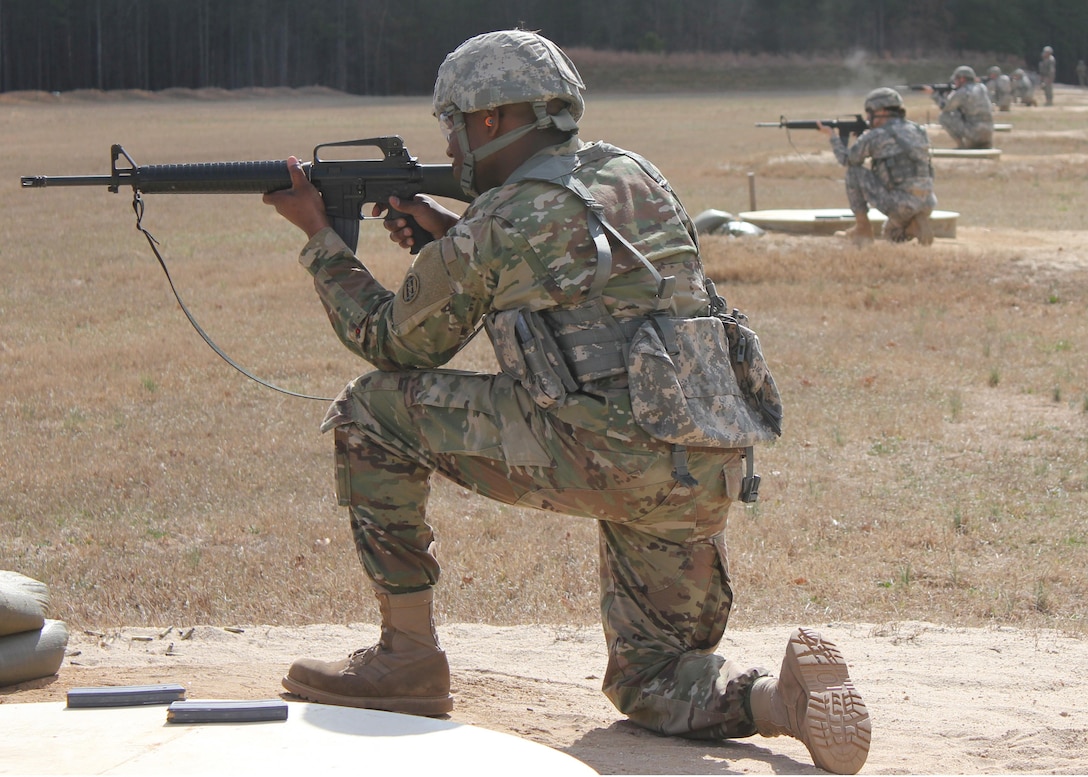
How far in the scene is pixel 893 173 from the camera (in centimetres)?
1522

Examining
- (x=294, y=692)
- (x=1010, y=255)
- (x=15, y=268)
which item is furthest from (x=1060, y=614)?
(x=15, y=268)

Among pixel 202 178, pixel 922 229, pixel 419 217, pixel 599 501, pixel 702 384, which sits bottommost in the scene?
pixel 599 501

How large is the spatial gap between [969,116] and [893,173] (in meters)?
15.6

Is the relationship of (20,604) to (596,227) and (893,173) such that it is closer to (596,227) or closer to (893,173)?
(596,227)

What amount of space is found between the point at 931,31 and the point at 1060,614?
8675cm

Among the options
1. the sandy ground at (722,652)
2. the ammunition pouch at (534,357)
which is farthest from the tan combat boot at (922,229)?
the ammunition pouch at (534,357)

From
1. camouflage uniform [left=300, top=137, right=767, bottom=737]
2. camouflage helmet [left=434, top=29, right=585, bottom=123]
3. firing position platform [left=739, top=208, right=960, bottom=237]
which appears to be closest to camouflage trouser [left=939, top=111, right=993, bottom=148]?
firing position platform [left=739, top=208, right=960, bottom=237]

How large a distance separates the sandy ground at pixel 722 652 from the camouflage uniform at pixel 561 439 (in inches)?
9.3

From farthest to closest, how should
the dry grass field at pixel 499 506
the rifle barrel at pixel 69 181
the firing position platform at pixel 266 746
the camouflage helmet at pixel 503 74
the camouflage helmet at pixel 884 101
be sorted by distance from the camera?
the camouflage helmet at pixel 884 101
the dry grass field at pixel 499 506
the rifle barrel at pixel 69 181
the camouflage helmet at pixel 503 74
the firing position platform at pixel 266 746

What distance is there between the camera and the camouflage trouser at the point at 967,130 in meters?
29.5

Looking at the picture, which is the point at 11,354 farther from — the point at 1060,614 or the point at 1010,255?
the point at 1010,255

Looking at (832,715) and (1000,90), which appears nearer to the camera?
(832,715)

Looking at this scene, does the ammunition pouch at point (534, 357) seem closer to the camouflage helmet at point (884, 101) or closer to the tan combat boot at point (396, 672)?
the tan combat boot at point (396, 672)

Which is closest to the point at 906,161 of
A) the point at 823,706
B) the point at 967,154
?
the point at 823,706
